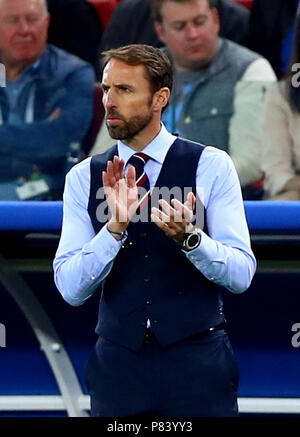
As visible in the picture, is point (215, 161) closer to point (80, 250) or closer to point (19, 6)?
point (80, 250)

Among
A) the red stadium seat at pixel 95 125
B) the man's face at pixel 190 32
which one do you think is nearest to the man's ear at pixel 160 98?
the red stadium seat at pixel 95 125

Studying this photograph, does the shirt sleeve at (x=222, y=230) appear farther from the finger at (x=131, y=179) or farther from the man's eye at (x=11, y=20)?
the man's eye at (x=11, y=20)

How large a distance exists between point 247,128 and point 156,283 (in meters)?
1.53

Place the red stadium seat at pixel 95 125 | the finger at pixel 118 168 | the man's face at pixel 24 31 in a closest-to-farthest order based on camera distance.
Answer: the finger at pixel 118 168
the red stadium seat at pixel 95 125
the man's face at pixel 24 31

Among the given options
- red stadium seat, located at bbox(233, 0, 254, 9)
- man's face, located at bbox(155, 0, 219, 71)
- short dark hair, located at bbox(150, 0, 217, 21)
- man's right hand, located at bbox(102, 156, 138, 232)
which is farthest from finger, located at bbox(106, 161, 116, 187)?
red stadium seat, located at bbox(233, 0, 254, 9)

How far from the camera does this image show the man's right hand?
7.61 ft

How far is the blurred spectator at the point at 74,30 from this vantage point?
13.9ft

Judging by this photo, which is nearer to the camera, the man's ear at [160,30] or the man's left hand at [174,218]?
the man's left hand at [174,218]

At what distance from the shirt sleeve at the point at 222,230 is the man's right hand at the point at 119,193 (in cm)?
16

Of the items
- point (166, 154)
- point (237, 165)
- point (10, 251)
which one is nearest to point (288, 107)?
point (237, 165)

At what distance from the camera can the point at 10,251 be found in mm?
3725

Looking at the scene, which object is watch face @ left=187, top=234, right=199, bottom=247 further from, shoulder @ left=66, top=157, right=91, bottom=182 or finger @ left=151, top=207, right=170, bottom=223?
shoulder @ left=66, top=157, right=91, bottom=182

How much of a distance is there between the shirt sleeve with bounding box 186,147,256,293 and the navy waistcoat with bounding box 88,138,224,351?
44mm
